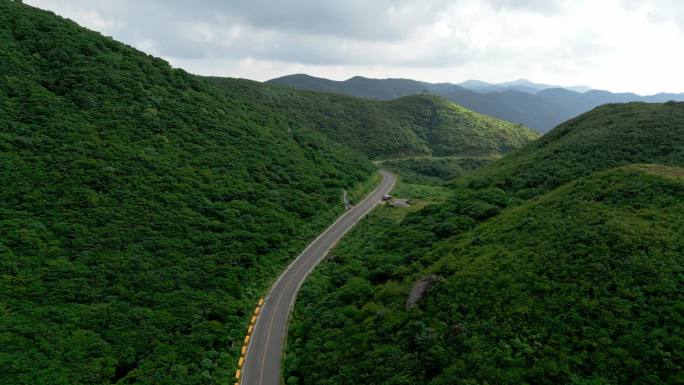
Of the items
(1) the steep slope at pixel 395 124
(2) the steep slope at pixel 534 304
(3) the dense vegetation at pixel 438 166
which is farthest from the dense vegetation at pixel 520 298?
(1) the steep slope at pixel 395 124

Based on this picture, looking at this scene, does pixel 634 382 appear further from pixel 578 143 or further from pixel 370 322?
pixel 578 143

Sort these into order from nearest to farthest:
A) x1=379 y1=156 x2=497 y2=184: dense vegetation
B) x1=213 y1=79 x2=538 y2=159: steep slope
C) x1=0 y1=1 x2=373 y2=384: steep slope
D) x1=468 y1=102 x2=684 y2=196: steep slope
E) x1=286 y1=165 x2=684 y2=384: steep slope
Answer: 1. x1=286 y1=165 x2=684 y2=384: steep slope
2. x1=0 y1=1 x2=373 y2=384: steep slope
3. x1=468 y1=102 x2=684 y2=196: steep slope
4. x1=379 y1=156 x2=497 y2=184: dense vegetation
5. x1=213 y1=79 x2=538 y2=159: steep slope

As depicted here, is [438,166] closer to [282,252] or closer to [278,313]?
[282,252]

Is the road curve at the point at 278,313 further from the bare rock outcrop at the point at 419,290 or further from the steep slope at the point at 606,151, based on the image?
the steep slope at the point at 606,151

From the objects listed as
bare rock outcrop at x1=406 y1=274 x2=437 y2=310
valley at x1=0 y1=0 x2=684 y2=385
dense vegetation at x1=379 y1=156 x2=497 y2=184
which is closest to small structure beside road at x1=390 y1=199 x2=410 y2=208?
valley at x1=0 y1=0 x2=684 y2=385

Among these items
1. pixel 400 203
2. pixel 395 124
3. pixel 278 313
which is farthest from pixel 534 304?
pixel 395 124

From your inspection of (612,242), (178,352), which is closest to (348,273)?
(178,352)

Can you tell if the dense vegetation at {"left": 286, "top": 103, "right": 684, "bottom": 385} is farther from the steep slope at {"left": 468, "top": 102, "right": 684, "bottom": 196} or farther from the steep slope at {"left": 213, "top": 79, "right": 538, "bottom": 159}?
the steep slope at {"left": 213, "top": 79, "right": 538, "bottom": 159}
